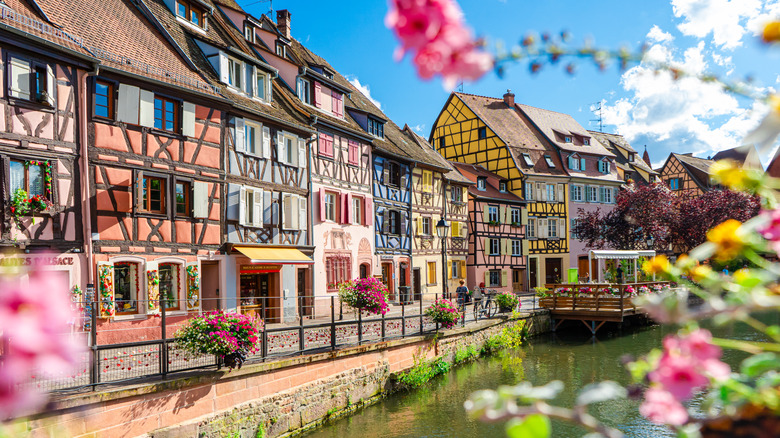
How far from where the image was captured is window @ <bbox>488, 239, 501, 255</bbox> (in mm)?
39531

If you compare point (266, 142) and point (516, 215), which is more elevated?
point (266, 142)

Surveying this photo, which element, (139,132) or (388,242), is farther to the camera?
(388,242)

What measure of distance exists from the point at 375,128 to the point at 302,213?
8637 mm

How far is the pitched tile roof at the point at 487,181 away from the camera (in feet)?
131

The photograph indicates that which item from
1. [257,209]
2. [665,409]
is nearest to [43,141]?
[257,209]

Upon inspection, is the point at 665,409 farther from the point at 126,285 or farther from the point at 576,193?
the point at 576,193

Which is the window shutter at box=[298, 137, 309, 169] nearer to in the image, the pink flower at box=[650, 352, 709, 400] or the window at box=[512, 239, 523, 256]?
the pink flower at box=[650, 352, 709, 400]

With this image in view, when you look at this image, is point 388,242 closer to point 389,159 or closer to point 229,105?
point 389,159

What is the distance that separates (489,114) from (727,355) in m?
29.1

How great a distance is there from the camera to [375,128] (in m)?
29.3

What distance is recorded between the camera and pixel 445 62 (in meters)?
1.51

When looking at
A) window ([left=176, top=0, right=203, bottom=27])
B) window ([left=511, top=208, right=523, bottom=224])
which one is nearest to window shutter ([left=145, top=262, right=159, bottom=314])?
window ([left=176, top=0, right=203, bottom=27])

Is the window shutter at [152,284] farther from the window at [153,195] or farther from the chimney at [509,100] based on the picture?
the chimney at [509,100]

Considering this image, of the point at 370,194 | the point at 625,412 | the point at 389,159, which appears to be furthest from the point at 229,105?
the point at 625,412
